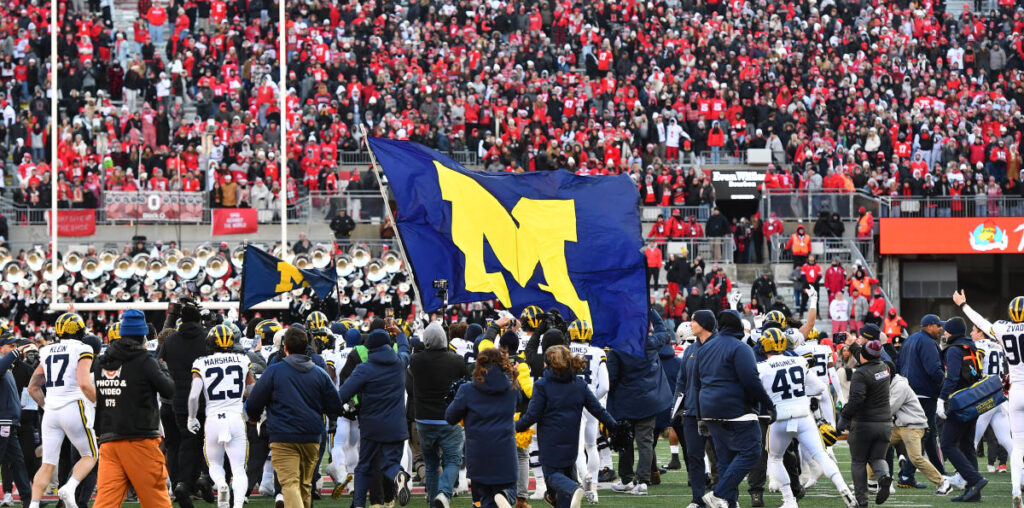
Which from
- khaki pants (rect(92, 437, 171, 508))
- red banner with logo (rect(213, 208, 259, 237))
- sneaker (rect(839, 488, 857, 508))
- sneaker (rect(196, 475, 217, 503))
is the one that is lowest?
sneaker (rect(196, 475, 217, 503))

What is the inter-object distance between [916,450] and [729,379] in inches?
120

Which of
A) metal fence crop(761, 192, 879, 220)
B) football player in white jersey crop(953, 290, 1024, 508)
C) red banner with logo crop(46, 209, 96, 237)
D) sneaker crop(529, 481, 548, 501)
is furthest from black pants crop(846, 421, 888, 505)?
red banner with logo crop(46, 209, 96, 237)

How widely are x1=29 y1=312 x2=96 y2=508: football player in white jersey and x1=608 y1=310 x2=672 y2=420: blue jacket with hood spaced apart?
4.49 metres

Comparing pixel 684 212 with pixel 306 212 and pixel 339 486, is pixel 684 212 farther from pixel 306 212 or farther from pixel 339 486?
pixel 339 486

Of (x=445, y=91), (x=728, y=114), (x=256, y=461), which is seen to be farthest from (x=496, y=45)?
(x=256, y=461)

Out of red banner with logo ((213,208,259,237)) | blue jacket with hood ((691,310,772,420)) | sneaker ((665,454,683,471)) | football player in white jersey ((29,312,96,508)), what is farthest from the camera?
red banner with logo ((213,208,259,237))

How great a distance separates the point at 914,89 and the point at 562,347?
27.5 metres

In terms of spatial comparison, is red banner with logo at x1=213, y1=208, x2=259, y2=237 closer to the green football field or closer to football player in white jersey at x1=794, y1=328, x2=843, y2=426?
the green football field

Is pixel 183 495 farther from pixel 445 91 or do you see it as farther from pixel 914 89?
pixel 914 89

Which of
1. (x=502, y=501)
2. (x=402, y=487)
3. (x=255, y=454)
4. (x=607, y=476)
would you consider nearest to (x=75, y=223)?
(x=607, y=476)

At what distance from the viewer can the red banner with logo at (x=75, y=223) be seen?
3003 cm

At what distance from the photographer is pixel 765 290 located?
28.3 meters

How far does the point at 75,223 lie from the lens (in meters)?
30.1

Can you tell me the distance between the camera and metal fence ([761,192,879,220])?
30516mm
